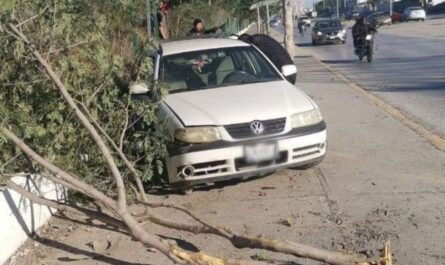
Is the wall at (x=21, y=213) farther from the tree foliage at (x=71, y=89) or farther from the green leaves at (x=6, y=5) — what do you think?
the green leaves at (x=6, y=5)

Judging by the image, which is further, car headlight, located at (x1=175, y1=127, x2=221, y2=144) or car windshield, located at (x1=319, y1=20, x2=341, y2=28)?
car windshield, located at (x1=319, y1=20, x2=341, y2=28)

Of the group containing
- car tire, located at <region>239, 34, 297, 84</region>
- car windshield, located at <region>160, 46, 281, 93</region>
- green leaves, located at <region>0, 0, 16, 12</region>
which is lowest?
car tire, located at <region>239, 34, 297, 84</region>

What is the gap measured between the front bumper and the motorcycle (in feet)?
54.5

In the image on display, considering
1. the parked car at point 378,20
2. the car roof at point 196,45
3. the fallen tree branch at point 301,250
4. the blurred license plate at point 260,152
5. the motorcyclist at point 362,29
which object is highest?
the car roof at point 196,45

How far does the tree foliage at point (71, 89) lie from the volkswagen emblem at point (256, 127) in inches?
34.2

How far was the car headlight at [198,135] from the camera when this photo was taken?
611 cm

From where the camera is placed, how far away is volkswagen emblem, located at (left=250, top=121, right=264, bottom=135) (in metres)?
6.20

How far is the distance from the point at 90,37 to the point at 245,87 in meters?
2.32

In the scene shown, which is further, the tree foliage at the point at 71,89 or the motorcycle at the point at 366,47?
the motorcycle at the point at 366,47

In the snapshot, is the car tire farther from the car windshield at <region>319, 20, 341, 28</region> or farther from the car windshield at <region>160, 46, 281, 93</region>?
the car windshield at <region>319, 20, 341, 28</region>

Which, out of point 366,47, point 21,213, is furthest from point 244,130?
point 366,47

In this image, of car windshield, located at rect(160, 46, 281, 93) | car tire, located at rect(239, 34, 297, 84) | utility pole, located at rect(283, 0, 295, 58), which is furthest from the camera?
utility pole, located at rect(283, 0, 295, 58)

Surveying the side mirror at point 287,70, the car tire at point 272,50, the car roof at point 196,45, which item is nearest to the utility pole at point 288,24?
the car tire at point 272,50

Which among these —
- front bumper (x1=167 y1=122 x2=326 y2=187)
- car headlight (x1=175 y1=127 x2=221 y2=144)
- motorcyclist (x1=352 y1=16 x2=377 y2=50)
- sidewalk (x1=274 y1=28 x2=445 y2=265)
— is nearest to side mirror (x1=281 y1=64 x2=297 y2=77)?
sidewalk (x1=274 y1=28 x2=445 y2=265)
